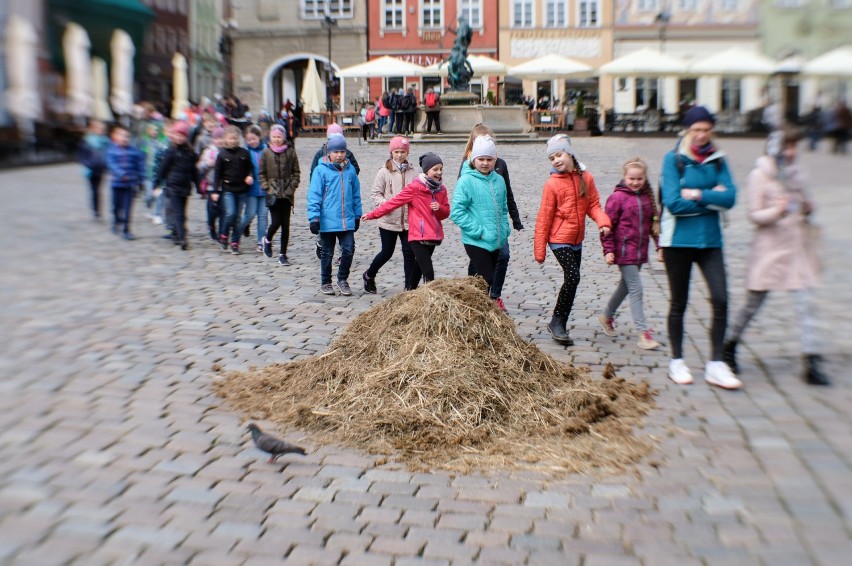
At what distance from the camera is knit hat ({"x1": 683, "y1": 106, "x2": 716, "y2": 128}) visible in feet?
22.5

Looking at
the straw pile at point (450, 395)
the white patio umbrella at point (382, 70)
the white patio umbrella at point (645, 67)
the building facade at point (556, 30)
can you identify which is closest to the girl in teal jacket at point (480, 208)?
the straw pile at point (450, 395)

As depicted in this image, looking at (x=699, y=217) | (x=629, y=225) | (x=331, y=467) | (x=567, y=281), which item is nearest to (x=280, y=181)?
(x=567, y=281)

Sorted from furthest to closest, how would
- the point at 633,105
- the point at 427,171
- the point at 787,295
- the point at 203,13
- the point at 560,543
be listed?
the point at 203,13 → the point at 633,105 → the point at 787,295 → the point at 427,171 → the point at 560,543

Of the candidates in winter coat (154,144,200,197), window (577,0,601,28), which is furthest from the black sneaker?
window (577,0,601,28)

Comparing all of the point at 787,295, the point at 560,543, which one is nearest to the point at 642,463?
the point at 560,543

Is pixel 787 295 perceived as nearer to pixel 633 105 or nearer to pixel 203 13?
pixel 633 105

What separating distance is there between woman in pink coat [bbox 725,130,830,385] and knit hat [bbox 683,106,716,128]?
57cm

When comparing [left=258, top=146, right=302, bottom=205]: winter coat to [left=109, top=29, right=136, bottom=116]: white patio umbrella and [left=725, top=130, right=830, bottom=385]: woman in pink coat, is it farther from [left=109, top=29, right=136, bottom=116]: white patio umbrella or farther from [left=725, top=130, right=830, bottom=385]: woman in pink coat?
[left=109, top=29, right=136, bottom=116]: white patio umbrella

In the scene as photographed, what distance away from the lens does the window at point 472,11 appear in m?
55.0

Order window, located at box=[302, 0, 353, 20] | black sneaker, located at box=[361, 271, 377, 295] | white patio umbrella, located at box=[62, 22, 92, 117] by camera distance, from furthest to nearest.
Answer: window, located at box=[302, 0, 353, 20]
white patio umbrella, located at box=[62, 22, 92, 117]
black sneaker, located at box=[361, 271, 377, 295]

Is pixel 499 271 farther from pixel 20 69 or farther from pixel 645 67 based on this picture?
pixel 645 67

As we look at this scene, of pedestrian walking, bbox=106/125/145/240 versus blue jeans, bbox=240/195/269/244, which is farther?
pedestrian walking, bbox=106/125/145/240

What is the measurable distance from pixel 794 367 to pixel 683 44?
49293 millimetres

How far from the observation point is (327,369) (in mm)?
6578
